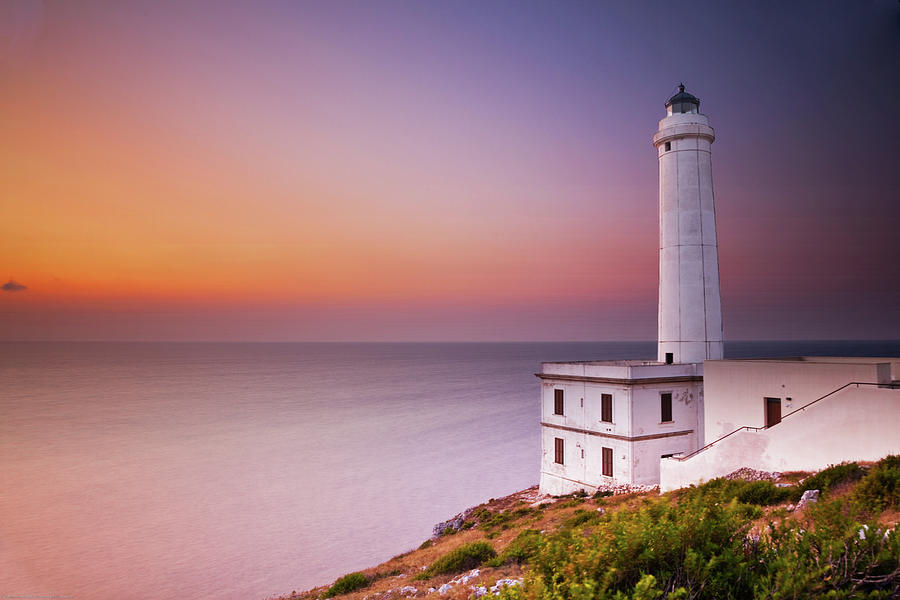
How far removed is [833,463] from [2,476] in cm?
5342

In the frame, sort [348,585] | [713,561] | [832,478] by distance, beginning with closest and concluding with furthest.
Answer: [713,561]
[832,478]
[348,585]

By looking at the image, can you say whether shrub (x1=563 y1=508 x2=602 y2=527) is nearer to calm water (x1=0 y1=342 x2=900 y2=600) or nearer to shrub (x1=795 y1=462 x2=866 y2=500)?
shrub (x1=795 y1=462 x2=866 y2=500)

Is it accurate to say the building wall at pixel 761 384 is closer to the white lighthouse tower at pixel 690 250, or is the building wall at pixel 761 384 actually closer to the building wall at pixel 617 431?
the building wall at pixel 617 431

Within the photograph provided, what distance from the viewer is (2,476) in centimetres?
4081

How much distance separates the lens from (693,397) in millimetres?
25625

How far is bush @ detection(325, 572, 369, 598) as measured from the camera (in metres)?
14.4

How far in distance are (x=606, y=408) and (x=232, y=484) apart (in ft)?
94.5

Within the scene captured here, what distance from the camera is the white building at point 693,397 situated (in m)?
15.8

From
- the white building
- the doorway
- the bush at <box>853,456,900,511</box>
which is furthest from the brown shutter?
the bush at <box>853,456,900,511</box>

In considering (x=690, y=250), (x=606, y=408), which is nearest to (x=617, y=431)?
(x=606, y=408)

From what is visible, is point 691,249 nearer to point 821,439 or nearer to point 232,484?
point 821,439

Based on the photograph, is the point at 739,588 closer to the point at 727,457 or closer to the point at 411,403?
Answer: the point at 727,457

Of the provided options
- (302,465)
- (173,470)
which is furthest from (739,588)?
(173,470)

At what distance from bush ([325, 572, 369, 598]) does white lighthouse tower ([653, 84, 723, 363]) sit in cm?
2036
